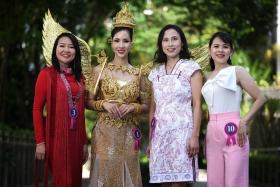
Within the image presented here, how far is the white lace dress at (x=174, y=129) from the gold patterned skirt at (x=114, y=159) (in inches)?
13.2

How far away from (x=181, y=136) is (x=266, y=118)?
8.92 m

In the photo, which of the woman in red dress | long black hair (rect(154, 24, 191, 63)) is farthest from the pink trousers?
the woman in red dress

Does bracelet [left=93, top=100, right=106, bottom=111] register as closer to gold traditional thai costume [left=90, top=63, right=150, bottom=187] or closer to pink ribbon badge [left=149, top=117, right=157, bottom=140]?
gold traditional thai costume [left=90, top=63, right=150, bottom=187]

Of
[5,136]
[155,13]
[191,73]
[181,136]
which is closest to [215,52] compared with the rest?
[191,73]

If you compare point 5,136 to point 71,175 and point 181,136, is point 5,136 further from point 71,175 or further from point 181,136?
point 181,136

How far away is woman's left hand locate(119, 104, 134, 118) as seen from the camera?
18.8 ft

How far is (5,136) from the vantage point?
9.34 m

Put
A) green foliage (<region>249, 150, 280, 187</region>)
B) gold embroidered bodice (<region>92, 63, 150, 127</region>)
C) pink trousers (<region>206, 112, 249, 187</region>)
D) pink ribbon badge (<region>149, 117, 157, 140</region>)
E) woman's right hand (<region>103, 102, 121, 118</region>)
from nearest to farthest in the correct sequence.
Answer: pink trousers (<region>206, 112, 249, 187</region>) → pink ribbon badge (<region>149, 117, 157, 140</region>) → woman's right hand (<region>103, 102, 121, 118</region>) → gold embroidered bodice (<region>92, 63, 150, 127</region>) → green foliage (<region>249, 150, 280, 187</region>)

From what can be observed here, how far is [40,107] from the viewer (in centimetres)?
570

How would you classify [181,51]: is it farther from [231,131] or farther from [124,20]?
[231,131]

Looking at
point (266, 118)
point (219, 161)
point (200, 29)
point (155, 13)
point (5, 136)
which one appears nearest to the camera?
point (219, 161)

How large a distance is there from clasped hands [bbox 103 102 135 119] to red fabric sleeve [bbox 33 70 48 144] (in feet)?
1.94

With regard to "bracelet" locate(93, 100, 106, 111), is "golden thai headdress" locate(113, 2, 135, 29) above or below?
above

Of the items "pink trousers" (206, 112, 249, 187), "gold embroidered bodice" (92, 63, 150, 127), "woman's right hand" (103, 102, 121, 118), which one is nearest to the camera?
"pink trousers" (206, 112, 249, 187)
